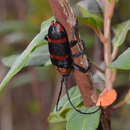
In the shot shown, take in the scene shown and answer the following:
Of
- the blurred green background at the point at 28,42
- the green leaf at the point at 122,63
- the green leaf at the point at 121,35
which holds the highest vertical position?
the green leaf at the point at 122,63

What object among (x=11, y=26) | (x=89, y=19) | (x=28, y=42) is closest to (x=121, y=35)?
(x=89, y=19)

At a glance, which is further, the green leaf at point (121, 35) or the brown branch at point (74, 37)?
the green leaf at point (121, 35)

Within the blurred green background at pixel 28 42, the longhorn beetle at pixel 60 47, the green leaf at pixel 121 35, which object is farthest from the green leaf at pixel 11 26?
the longhorn beetle at pixel 60 47

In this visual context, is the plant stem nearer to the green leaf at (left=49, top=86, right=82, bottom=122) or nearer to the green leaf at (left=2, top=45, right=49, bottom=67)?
the green leaf at (left=49, top=86, right=82, bottom=122)

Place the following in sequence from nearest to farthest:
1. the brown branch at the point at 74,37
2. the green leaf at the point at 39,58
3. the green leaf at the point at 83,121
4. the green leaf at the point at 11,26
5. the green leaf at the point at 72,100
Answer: the brown branch at the point at 74,37 < the green leaf at the point at 83,121 < the green leaf at the point at 72,100 < the green leaf at the point at 39,58 < the green leaf at the point at 11,26


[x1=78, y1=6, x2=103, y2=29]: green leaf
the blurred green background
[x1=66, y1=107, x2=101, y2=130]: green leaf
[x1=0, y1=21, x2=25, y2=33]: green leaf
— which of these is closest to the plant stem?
[x1=78, y1=6, x2=103, y2=29]: green leaf

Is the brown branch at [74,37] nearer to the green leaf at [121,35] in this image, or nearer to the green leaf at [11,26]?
the green leaf at [121,35]

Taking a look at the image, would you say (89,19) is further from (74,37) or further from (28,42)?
(28,42)
